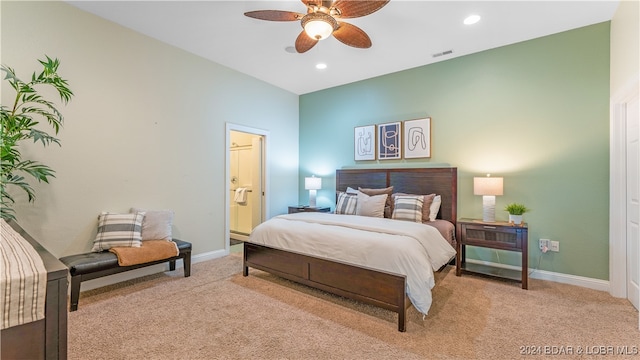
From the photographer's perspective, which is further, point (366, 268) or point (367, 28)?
point (367, 28)

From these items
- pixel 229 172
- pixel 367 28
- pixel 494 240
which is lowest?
pixel 494 240

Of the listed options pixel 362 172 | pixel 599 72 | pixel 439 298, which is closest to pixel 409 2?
pixel 599 72

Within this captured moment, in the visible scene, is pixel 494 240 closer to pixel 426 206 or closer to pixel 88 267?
pixel 426 206

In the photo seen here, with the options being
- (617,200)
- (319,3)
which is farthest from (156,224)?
(617,200)

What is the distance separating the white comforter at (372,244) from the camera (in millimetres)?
2262

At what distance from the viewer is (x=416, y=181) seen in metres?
4.19

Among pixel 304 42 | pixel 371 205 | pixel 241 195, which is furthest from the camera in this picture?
pixel 241 195

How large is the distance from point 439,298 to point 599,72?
9.83ft

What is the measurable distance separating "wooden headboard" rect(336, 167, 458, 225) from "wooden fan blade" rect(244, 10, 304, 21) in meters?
2.71

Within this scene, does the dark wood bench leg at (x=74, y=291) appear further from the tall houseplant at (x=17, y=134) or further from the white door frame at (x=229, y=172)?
the white door frame at (x=229, y=172)

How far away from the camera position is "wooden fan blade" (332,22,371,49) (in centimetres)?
262

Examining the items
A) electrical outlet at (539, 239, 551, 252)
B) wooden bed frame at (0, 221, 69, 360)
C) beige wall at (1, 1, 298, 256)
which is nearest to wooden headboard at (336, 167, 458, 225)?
electrical outlet at (539, 239, 551, 252)

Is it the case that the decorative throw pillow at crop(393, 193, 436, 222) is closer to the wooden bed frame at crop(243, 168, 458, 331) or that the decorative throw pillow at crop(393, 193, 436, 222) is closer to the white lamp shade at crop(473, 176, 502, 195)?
the wooden bed frame at crop(243, 168, 458, 331)

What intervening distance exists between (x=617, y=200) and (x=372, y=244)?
8.51 feet
